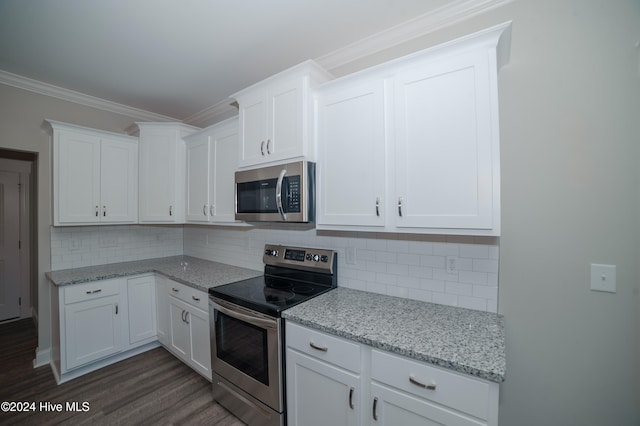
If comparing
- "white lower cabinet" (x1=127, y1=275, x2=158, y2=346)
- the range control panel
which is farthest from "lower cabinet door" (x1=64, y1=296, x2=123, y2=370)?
the range control panel

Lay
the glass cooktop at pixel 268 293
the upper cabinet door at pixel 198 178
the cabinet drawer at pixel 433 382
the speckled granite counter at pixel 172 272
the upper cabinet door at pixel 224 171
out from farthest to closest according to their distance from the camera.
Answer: the upper cabinet door at pixel 198 178, the upper cabinet door at pixel 224 171, the speckled granite counter at pixel 172 272, the glass cooktop at pixel 268 293, the cabinet drawer at pixel 433 382

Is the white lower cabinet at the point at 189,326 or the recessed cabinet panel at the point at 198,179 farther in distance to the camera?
the recessed cabinet panel at the point at 198,179

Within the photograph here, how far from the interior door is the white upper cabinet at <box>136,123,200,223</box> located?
2.48 m

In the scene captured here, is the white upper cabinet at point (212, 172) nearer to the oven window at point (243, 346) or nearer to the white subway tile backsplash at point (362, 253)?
the white subway tile backsplash at point (362, 253)

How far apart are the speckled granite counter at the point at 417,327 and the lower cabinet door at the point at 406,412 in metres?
0.20

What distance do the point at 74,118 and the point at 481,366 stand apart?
4.04 m

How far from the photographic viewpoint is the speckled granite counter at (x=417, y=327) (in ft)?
3.53

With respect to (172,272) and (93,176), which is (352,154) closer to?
(172,272)

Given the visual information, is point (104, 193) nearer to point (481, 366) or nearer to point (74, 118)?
point (74, 118)

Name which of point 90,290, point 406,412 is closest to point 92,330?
point 90,290

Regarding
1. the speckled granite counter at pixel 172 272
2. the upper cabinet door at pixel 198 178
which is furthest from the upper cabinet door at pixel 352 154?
the upper cabinet door at pixel 198 178

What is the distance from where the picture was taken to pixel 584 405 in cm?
130

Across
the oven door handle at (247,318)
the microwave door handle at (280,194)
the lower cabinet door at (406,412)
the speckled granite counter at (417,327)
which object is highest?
the microwave door handle at (280,194)

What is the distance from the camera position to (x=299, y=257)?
224cm
